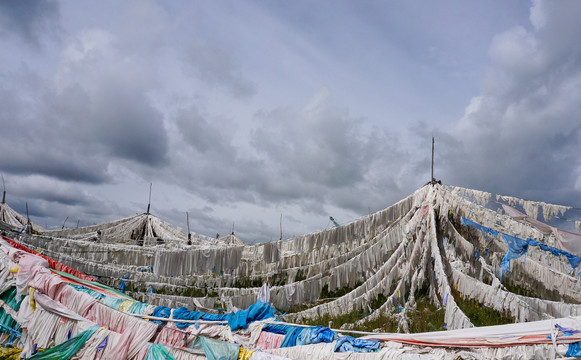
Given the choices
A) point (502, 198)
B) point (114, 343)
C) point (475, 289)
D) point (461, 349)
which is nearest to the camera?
point (461, 349)

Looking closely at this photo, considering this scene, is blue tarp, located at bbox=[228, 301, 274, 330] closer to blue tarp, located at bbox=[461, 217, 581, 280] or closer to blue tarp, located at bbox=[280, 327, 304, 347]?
blue tarp, located at bbox=[280, 327, 304, 347]

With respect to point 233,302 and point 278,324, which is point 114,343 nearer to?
point 278,324

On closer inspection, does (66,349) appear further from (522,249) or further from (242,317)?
(522,249)

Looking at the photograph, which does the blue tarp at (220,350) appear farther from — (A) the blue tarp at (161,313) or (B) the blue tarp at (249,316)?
(A) the blue tarp at (161,313)

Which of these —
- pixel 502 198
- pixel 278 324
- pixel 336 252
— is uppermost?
pixel 502 198

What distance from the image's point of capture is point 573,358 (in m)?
4.70

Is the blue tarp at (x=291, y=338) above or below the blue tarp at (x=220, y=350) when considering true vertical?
above

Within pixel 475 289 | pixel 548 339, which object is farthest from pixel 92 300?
pixel 475 289

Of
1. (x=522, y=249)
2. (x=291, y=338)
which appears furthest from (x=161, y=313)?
(x=522, y=249)

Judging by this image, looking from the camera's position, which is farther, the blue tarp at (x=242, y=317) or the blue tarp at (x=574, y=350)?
the blue tarp at (x=242, y=317)

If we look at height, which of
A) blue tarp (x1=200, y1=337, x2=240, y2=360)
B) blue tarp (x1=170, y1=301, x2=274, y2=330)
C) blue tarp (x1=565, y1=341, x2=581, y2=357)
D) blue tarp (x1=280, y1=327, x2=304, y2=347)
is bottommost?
blue tarp (x1=200, y1=337, x2=240, y2=360)

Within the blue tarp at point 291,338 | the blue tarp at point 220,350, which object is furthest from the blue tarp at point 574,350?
the blue tarp at point 220,350

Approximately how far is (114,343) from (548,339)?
23.7ft

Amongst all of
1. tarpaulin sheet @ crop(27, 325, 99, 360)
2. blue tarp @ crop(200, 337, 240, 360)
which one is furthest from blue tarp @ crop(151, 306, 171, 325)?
blue tarp @ crop(200, 337, 240, 360)
